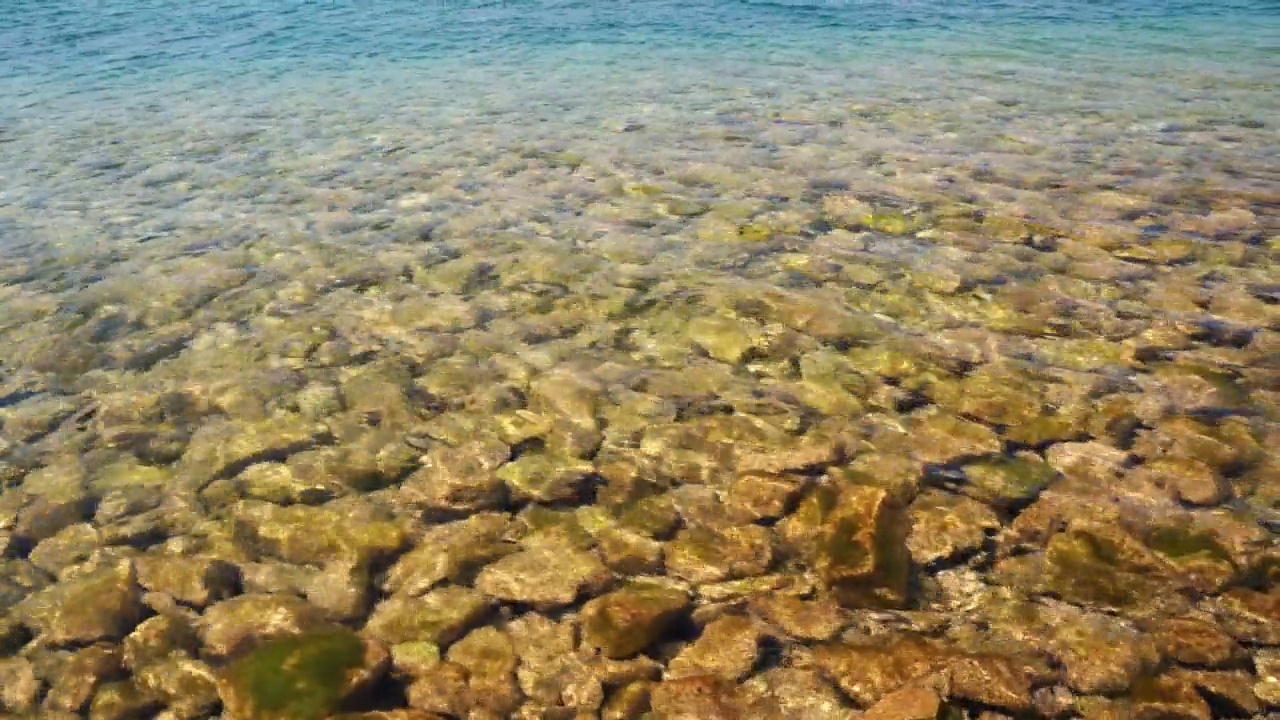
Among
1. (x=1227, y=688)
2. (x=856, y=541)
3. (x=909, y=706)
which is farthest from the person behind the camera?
(x=856, y=541)

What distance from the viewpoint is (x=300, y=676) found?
444 centimetres

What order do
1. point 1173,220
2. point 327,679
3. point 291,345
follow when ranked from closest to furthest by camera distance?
point 327,679, point 291,345, point 1173,220

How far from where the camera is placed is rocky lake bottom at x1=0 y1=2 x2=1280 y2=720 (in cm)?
448

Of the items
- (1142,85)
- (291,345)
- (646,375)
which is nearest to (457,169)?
(291,345)

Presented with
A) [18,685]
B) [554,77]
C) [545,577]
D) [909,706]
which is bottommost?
[554,77]

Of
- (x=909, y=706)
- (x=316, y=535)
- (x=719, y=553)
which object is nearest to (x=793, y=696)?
(x=909, y=706)

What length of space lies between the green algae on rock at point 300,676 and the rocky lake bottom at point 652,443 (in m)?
0.02

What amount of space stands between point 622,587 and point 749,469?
1314 mm

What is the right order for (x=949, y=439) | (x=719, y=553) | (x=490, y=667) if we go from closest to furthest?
(x=490, y=667) < (x=719, y=553) < (x=949, y=439)

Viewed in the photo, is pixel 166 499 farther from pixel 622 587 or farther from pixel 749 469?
pixel 749 469

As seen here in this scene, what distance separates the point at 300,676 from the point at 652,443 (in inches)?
105

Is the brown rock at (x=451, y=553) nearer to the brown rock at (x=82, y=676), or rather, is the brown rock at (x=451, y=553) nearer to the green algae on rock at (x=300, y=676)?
the green algae on rock at (x=300, y=676)

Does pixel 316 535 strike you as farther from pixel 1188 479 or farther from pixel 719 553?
pixel 1188 479

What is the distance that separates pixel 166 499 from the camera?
588cm
